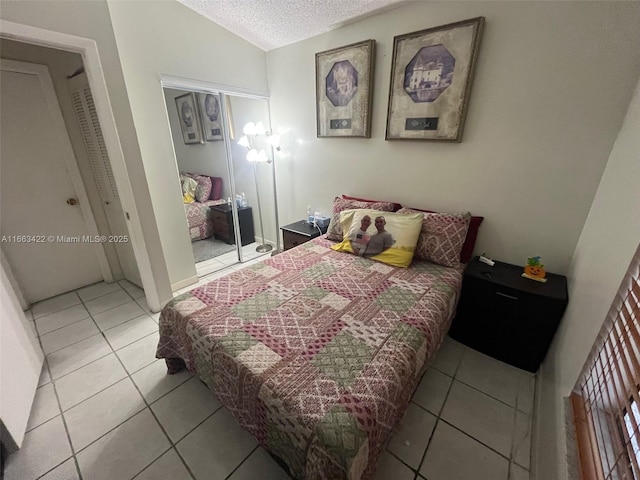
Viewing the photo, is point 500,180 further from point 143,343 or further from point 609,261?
point 143,343

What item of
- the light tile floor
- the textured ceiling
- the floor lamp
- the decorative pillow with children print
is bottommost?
the light tile floor

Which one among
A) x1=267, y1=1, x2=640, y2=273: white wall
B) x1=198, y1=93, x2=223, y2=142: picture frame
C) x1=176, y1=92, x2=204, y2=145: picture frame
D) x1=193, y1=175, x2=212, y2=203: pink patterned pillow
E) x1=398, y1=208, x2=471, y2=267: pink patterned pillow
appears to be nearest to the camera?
x1=267, y1=1, x2=640, y2=273: white wall

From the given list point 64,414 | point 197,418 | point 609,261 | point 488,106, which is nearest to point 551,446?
point 609,261

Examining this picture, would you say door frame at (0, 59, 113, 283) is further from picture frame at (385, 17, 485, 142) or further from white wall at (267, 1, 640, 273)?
picture frame at (385, 17, 485, 142)

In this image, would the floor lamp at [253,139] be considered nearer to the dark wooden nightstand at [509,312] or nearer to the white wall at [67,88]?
the white wall at [67,88]

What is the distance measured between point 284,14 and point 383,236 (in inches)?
80.9

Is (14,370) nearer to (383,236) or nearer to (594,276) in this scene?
(383,236)

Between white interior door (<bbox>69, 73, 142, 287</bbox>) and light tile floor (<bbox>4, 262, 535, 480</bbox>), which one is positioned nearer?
light tile floor (<bbox>4, 262, 535, 480</bbox>)

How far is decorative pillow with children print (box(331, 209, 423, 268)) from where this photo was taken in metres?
1.97

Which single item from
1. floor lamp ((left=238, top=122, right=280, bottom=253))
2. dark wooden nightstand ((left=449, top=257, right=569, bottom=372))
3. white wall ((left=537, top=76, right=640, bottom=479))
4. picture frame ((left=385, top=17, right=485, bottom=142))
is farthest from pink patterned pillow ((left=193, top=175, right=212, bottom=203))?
white wall ((left=537, top=76, right=640, bottom=479))

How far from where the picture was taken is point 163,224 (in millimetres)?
2520

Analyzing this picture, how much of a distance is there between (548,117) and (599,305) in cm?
119

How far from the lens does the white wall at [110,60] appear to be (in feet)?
4.87

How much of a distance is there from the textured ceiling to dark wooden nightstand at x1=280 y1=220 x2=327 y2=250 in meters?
1.88
